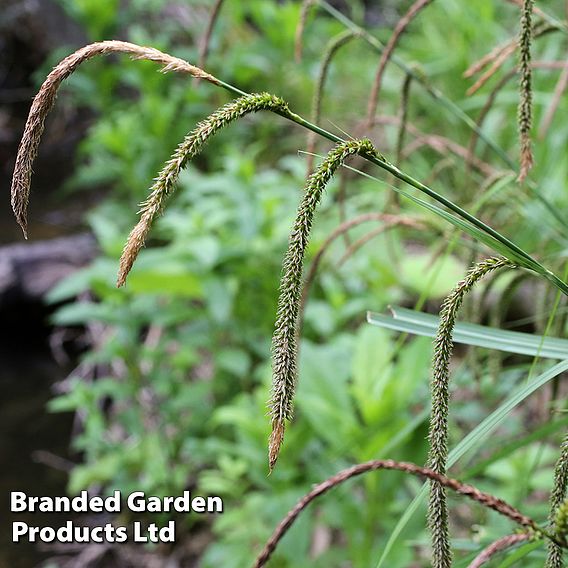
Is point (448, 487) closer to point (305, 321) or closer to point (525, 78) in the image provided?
point (525, 78)

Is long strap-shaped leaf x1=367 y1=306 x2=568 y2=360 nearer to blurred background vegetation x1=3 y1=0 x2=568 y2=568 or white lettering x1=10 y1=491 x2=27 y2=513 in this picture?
blurred background vegetation x1=3 y1=0 x2=568 y2=568

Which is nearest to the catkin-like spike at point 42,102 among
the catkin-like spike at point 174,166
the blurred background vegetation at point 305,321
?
the catkin-like spike at point 174,166

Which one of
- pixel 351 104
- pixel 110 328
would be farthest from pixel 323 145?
pixel 110 328

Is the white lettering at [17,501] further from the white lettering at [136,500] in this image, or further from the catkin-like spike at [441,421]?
the catkin-like spike at [441,421]

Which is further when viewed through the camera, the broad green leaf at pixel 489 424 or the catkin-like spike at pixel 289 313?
the broad green leaf at pixel 489 424

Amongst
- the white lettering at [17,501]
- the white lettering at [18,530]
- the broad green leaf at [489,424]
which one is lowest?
the broad green leaf at [489,424]

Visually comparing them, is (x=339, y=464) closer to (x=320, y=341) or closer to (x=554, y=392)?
(x=554, y=392)

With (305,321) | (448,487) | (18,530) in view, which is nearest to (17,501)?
(18,530)
